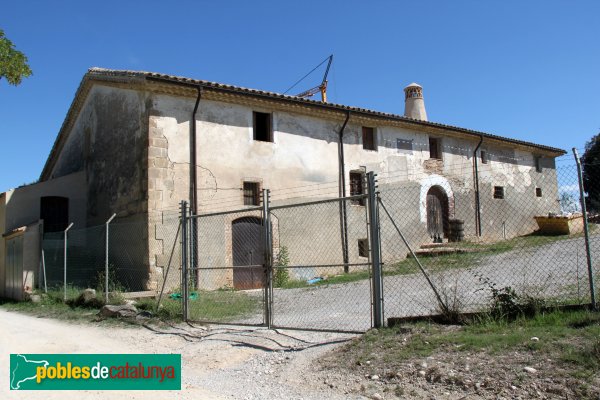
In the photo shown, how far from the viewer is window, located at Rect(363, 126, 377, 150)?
737 inches

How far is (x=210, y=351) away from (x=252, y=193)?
9010mm

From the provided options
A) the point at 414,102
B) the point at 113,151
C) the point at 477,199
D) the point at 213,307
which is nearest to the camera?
the point at 213,307

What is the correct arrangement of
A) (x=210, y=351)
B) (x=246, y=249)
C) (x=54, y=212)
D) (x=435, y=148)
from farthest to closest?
1. (x=435, y=148)
2. (x=54, y=212)
3. (x=246, y=249)
4. (x=210, y=351)

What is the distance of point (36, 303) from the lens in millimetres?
13320

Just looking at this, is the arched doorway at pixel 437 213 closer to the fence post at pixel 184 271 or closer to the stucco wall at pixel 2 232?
the fence post at pixel 184 271

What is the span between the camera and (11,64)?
11.0 metres

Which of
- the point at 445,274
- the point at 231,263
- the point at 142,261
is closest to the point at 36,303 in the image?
the point at 142,261

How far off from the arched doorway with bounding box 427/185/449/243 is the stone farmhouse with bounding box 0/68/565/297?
0.21 ft

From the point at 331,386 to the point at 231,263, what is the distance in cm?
979

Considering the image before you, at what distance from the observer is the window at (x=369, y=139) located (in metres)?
18.7

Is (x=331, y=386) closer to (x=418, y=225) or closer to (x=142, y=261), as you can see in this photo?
(x=142, y=261)

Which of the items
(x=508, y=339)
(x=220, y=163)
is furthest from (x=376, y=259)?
(x=220, y=163)

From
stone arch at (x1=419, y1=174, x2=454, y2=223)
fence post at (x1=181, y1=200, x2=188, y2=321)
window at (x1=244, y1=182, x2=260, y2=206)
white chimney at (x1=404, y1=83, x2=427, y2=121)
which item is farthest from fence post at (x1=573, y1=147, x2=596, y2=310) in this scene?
white chimney at (x1=404, y1=83, x2=427, y2=121)

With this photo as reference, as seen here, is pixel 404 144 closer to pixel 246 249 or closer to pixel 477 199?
pixel 477 199
